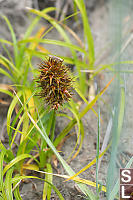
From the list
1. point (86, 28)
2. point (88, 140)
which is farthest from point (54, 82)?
point (86, 28)

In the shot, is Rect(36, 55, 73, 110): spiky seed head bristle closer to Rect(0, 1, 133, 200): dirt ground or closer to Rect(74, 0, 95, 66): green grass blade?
Rect(0, 1, 133, 200): dirt ground

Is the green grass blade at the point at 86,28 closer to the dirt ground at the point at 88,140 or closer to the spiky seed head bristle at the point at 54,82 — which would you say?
the dirt ground at the point at 88,140

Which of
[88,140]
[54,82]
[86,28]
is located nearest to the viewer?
[54,82]

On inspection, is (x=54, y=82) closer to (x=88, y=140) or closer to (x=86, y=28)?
(x=88, y=140)

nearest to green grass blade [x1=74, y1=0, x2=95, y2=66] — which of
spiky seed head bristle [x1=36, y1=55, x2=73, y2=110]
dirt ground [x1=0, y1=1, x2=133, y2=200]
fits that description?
dirt ground [x1=0, y1=1, x2=133, y2=200]

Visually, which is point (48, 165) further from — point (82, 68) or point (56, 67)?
point (82, 68)

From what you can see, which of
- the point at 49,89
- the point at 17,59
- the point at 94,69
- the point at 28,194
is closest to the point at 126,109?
the point at 49,89

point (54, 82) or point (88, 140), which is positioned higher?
point (54, 82)

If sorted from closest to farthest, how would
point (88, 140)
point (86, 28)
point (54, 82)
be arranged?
point (54, 82) → point (88, 140) → point (86, 28)

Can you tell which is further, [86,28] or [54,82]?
[86,28]
